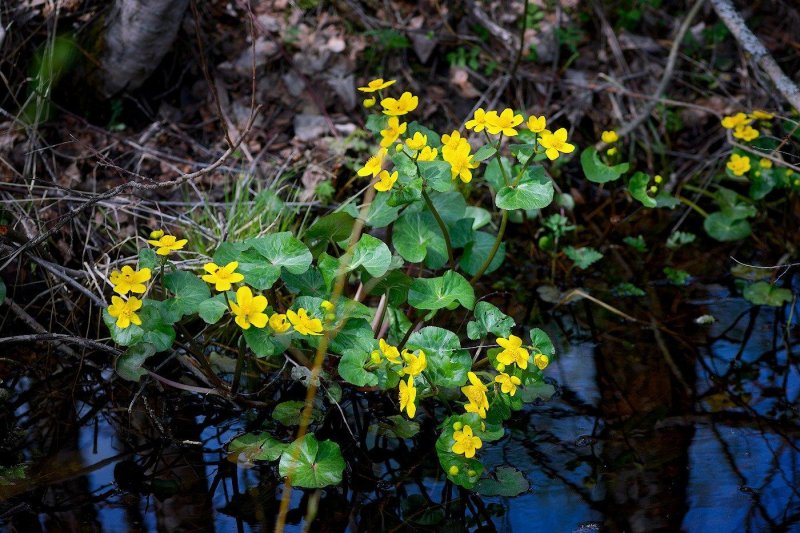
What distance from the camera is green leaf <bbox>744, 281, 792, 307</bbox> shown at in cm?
266

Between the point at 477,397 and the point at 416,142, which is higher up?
the point at 416,142

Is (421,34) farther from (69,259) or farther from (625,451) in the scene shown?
(625,451)

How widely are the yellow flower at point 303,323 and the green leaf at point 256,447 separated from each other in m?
0.35

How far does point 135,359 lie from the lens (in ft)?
6.32

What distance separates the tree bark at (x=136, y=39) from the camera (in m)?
3.04

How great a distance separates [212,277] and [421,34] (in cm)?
235

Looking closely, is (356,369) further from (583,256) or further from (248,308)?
(583,256)

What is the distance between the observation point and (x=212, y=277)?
177cm

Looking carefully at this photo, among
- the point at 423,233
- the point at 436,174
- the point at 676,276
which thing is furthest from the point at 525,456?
the point at 676,276

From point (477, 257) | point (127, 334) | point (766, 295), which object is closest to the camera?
point (127, 334)

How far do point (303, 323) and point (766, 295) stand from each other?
5.62 feet

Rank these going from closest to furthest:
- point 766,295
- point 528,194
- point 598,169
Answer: point 528,194 → point 598,169 → point 766,295

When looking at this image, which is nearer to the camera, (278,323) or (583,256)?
(278,323)

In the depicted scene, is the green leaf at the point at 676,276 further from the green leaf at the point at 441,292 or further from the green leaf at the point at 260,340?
the green leaf at the point at 260,340
